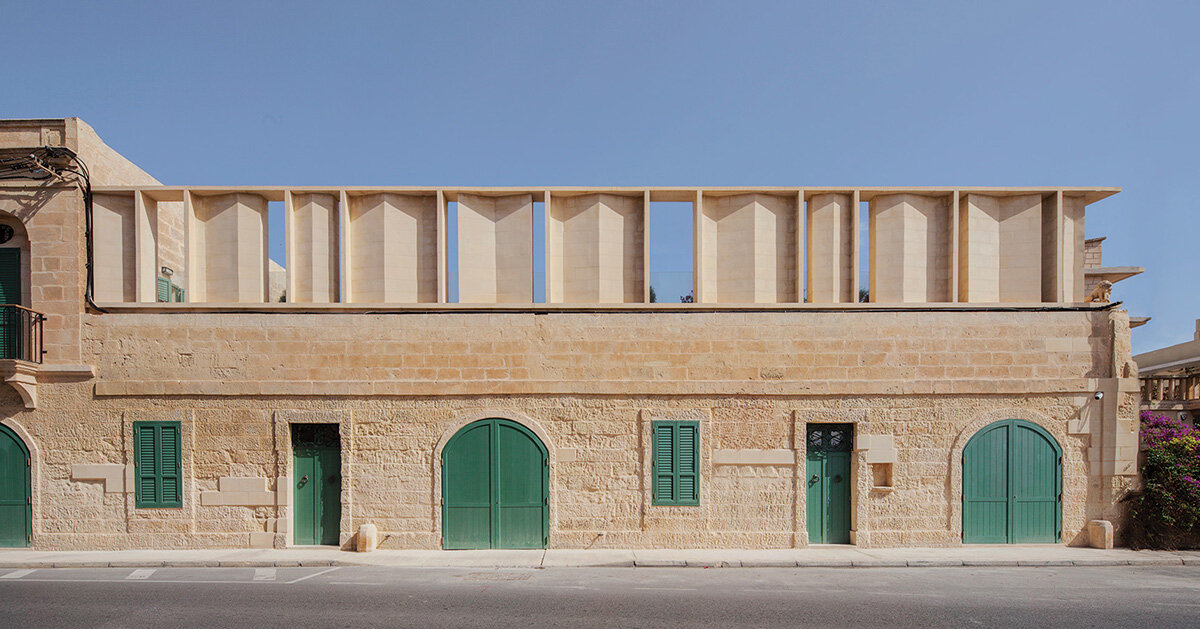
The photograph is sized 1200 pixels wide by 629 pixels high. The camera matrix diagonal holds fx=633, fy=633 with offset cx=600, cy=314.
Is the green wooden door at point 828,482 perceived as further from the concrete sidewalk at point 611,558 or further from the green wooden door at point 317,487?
the green wooden door at point 317,487

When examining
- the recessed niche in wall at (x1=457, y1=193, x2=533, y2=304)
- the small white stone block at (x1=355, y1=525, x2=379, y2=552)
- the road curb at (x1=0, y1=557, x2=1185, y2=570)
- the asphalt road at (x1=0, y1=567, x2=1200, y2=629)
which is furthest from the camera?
the recessed niche in wall at (x1=457, y1=193, x2=533, y2=304)

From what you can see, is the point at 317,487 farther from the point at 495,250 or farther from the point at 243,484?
the point at 495,250

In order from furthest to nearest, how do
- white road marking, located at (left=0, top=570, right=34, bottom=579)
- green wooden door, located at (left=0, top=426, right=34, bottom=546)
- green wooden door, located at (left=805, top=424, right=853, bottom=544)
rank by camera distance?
green wooden door, located at (left=805, top=424, right=853, bottom=544)
green wooden door, located at (left=0, top=426, right=34, bottom=546)
white road marking, located at (left=0, top=570, right=34, bottom=579)

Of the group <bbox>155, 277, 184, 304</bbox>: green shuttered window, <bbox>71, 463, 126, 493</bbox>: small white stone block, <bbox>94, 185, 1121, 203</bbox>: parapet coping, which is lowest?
<bbox>71, 463, 126, 493</bbox>: small white stone block

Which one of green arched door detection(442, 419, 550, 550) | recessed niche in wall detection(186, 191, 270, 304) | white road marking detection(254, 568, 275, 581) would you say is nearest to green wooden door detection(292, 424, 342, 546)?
white road marking detection(254, 568, 275, 581)

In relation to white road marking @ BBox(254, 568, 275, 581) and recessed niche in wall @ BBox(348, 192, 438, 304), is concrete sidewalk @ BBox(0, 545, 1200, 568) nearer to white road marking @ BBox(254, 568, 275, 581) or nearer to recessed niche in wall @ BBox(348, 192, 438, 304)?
white road marking @ BBox(254, 568, 275, 581)

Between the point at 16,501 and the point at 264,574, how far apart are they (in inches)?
204

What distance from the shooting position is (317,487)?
11.1m

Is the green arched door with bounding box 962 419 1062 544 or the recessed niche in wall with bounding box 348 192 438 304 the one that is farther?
the recessed niche in wall with bounding box 348 192 438 304

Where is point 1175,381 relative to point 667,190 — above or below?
below

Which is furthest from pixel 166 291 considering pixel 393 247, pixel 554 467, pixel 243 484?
pixel 554 467

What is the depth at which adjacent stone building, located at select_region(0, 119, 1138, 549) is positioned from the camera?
10.9 m

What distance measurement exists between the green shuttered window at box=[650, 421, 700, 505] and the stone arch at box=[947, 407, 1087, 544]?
4.48 m

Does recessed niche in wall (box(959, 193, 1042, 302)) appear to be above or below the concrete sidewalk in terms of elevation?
above
